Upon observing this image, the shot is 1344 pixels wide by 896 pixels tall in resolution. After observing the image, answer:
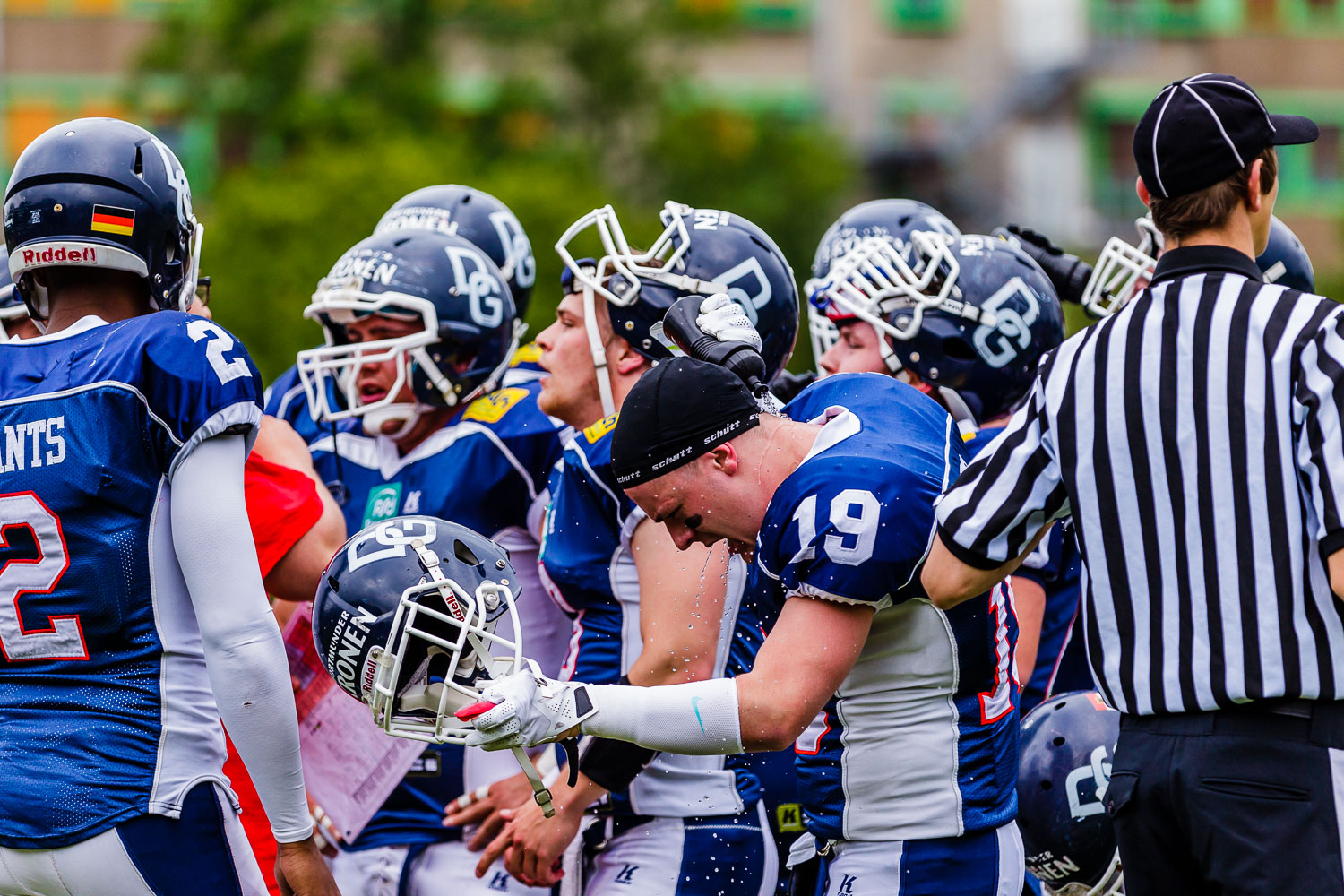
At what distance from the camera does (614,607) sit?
4414 mm

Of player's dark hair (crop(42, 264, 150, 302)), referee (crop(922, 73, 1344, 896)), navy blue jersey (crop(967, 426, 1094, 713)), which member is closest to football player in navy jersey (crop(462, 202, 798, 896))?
navy blue jersey (crop(967, 426, 1094, 713))

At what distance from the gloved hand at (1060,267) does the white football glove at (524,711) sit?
2953 millimetres

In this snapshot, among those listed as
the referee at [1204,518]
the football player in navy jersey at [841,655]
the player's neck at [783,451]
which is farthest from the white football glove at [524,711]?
the referee at [1204,518]

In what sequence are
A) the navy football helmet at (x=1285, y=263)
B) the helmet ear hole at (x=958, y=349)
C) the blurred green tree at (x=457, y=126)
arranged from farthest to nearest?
the blurred green tree at (x=457, y=126), the navy football helmet at (x=1285, y=263), the helmet ear hole at (x=958, y=349)

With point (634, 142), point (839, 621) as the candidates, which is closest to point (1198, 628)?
point (839, 621)

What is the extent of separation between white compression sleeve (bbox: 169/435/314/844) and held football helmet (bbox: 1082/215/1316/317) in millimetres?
3230

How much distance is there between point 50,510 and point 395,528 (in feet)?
2.20

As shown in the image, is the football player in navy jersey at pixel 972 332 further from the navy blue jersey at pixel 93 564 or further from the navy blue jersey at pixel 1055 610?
the navy blue jersey at pixel 93 564

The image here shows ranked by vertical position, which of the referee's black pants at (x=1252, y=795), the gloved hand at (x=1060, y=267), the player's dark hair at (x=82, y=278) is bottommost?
the referee's black pants at (x=1252, y=795)

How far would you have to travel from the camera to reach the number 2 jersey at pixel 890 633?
10.8 feet

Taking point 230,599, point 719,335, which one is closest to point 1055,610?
point 719,335

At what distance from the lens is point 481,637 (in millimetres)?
3344

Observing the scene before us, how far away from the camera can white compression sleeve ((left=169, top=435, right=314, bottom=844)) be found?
3.29 meters

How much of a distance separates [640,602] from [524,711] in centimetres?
115
